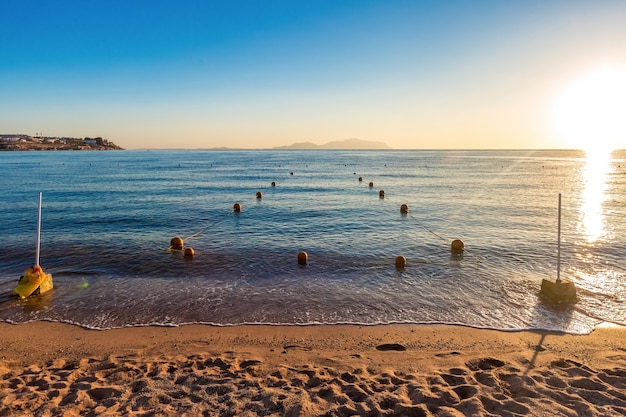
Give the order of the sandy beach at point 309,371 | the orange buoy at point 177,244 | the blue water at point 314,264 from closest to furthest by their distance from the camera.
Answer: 1. the sandy beach at point 309,371
2. the blue water at point 314,264
3. the orange buoy at point 177,244

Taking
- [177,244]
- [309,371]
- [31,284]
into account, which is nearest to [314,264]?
[177,244]

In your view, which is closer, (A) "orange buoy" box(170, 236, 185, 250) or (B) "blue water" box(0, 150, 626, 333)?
(B) "blue water" box(0, 150, 626, 333)

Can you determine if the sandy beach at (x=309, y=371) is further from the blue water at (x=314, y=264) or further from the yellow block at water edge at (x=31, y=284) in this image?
the yellow block at water edge at (x=31, y=284)

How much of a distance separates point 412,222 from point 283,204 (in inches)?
480

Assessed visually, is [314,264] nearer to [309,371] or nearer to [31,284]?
[309,371]

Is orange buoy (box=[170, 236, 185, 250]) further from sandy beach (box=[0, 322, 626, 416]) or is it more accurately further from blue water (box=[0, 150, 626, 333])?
sandy beach (box=[0, 322, 626, 416])

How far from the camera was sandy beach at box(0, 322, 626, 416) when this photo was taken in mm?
5723

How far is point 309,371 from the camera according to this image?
275 inches

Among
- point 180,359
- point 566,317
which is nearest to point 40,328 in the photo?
point 180,359

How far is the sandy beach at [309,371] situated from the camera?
18.8ft

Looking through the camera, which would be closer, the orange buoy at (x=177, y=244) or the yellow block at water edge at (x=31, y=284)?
the yellow block at water edge at (x=31, y=284)

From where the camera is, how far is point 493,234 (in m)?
20.7

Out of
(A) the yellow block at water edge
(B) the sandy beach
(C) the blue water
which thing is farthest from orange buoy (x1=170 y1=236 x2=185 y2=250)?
(B) the sandy beach

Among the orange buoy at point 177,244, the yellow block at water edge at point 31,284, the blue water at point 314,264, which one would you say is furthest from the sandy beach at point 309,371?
the orange buoy at point 177,244
